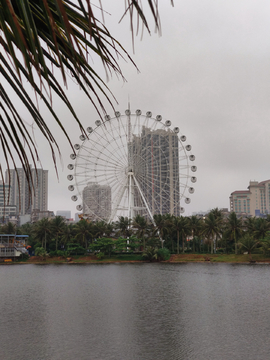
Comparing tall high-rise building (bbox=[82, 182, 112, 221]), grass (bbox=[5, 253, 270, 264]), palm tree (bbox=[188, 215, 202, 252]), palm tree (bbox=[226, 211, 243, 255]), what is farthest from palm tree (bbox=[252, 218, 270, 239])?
tall high-rise building (bbox=[82, 182, 112, 221])

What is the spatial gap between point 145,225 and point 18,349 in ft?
189

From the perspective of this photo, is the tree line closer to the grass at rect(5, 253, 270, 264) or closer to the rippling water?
the grass at rect(5, 253, 270, 264)

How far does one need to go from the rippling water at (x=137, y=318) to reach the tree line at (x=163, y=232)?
25.6 meters

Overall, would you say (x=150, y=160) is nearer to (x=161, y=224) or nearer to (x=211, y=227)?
(x=161, y=224)

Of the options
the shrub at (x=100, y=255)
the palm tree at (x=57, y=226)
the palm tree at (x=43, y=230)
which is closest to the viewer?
the shrub at (x=100, y=255)

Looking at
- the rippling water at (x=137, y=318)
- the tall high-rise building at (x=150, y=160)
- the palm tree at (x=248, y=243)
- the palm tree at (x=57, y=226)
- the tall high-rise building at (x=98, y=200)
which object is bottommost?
the rippling water at (x=137, y=318)

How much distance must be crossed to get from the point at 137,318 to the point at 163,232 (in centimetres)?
5027

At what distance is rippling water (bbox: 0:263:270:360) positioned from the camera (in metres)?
22.3

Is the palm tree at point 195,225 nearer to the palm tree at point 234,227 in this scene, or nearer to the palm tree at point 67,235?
the palm tree at point 234,227

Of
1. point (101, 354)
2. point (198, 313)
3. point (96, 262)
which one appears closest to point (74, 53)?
point (101, 354)

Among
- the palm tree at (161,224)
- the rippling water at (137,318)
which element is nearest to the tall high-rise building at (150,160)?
the palm tree at (161,224)

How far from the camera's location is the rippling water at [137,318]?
22328mm

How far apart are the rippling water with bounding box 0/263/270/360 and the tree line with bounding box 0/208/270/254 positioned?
25.6 metres

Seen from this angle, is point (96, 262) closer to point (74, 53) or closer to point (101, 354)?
point (101, 354)
